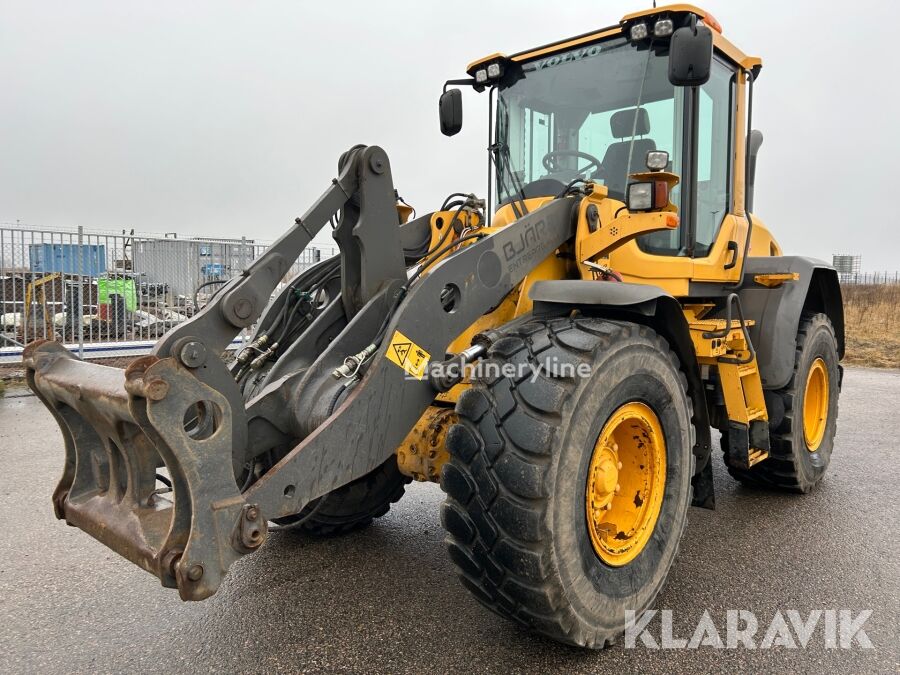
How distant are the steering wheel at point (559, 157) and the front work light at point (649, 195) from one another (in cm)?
56

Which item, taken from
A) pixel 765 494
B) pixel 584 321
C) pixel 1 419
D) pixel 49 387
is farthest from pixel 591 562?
pixel 1 419

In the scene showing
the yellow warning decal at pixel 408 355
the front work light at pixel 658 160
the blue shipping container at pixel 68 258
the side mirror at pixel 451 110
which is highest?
the side mirror at pixel 451 110

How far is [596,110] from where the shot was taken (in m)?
3.60

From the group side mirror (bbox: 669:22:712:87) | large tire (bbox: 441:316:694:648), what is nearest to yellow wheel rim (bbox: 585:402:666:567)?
large tire (bbox: 441:316:694:648)

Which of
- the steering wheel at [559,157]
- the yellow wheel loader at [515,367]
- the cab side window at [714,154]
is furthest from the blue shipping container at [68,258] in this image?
the cab side window at [714,154]

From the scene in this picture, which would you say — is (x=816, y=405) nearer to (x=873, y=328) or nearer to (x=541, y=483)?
(x=541, y=483)

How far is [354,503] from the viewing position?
11.7ft

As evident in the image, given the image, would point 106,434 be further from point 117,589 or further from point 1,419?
point 1,419

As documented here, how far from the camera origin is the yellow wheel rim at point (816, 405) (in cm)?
494

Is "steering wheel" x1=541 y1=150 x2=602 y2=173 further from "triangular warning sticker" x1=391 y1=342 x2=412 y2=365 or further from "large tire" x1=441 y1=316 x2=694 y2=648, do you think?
"triangular warning sticker" x1=391 y1=342 x2=412 y2=365

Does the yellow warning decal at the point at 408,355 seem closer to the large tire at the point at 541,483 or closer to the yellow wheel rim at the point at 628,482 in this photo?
the large tire at the point at 541,483

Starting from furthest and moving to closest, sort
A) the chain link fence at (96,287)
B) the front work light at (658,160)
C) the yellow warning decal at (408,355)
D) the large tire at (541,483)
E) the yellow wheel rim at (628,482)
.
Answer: the chain link fence at (96,287)
the front work light at (658,160)
the yellow wheel rim at (628,482)
the yellow warning decal at (408,355)
the large tire at (541,483)

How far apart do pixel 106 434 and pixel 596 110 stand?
2894 millimetres

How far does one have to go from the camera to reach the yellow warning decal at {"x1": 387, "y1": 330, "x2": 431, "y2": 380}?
2.38m
